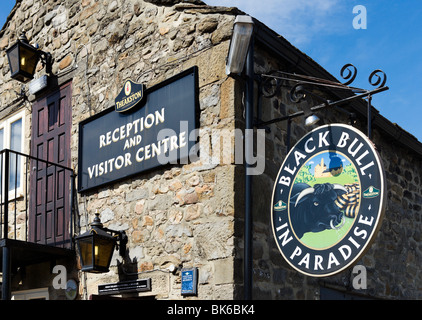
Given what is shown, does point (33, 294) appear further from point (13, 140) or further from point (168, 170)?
point (168, 170)

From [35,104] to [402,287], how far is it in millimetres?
6203

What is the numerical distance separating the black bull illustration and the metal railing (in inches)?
143

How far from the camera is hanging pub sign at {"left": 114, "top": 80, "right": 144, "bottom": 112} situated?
7.55 m

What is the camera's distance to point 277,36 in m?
7.15

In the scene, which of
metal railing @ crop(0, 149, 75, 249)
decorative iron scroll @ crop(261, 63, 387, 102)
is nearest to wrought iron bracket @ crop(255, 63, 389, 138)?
decorative iron scroll @ crop(261, 63, 387, 102)

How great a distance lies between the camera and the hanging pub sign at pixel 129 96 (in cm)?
755

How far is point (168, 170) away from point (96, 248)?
121cm

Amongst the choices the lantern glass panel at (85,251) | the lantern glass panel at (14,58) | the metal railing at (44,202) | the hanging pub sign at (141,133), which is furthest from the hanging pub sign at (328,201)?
the lantern glass panel at (14,58)

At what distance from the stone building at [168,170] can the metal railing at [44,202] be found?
22mm

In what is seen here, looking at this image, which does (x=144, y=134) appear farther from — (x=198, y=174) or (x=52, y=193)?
(x=52, y=193)

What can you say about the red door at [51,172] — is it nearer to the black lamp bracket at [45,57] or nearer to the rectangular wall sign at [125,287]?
the black lamp bracket at [45,57]

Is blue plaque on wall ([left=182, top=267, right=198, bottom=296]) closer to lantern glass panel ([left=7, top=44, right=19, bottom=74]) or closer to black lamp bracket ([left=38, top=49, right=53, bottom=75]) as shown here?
black lamp bracket ([left=38, top=49, right=53, bottom=75])

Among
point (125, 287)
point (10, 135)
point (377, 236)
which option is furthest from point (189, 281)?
point (10, 135)
